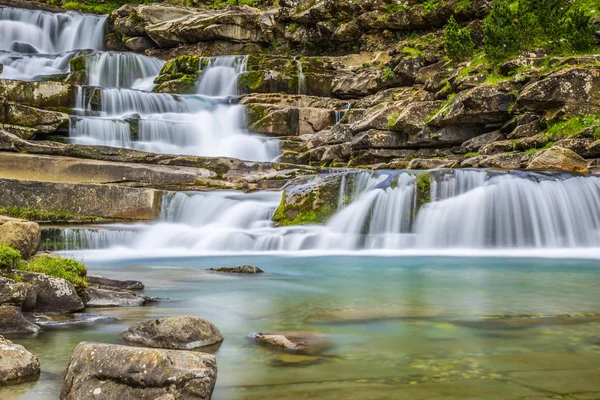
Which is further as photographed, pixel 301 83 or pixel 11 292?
pixel 301 83

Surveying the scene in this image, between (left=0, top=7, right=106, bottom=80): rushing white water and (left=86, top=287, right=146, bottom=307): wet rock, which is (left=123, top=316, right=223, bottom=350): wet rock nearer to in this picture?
(left=86, top=287, right=146, bottom=307): wet rock

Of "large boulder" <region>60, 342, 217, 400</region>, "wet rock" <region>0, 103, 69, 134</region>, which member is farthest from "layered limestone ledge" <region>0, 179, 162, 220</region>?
"large boulder" <region>60, 342, 217, 400</region>

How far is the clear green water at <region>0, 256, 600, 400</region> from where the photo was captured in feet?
11.8

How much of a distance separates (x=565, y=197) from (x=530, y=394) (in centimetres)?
1139

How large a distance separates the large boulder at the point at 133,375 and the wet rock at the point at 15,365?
46 cm

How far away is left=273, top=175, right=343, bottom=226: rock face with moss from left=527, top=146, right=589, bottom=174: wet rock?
5163mm

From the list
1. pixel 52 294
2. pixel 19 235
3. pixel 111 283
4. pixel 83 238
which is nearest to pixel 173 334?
pixel 52 294

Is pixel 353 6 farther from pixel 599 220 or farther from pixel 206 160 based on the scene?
pixel 599 220

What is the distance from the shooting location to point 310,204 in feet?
48.8

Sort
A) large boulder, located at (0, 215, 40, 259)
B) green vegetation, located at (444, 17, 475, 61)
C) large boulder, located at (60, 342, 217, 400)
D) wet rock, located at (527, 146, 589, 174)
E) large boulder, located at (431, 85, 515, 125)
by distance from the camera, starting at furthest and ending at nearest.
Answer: green vegetation, located at (444, 17, 475, 61)
large boulder, located at (431, 85, 515, 125)
wet rock, located at (527, 146, 589, 174)
large boulder, located at (0, 215, 40, 259)
large boulder, located at (60, 342, 217, 400)

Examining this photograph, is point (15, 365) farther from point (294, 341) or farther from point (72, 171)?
point (72, 171)

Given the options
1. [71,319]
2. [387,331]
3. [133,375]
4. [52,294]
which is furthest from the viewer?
[52,294]

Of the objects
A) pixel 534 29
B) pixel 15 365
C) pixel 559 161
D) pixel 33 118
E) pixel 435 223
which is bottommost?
pixel 15 365

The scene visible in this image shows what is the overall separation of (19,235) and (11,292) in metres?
1.38
